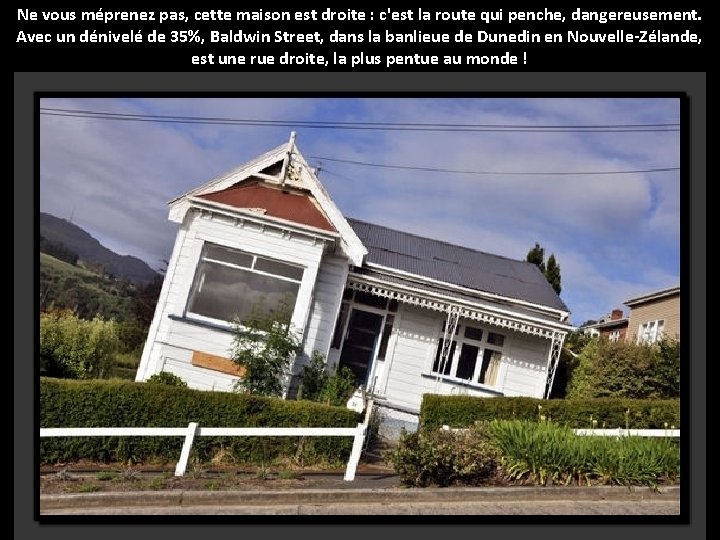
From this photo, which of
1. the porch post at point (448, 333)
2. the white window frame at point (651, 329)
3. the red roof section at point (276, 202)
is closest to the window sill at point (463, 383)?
the porch post at point (448, 333)

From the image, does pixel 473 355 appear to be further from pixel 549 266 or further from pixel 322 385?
pixel 549 266

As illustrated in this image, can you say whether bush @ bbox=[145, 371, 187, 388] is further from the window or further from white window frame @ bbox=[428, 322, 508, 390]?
the window

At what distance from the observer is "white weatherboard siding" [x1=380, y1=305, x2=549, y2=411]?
18.3 metres

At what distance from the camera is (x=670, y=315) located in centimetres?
2784

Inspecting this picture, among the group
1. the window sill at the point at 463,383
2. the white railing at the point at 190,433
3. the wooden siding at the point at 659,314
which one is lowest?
the white railing at the point at 190,433

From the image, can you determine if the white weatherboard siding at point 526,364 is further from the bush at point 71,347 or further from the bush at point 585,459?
the bush at point 71,347

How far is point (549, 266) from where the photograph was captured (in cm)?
3281

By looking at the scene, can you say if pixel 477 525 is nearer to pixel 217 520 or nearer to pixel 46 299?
pixel 217 520

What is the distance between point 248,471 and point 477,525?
4.55m

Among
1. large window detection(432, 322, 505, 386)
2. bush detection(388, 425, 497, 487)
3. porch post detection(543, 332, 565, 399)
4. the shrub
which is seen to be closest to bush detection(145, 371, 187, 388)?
the shrub

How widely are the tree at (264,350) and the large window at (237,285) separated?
0.44 meters

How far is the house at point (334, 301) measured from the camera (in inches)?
626

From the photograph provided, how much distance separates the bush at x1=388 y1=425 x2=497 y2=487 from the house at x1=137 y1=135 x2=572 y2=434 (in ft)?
20.8

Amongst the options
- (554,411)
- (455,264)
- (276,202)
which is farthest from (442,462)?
(455,264)
